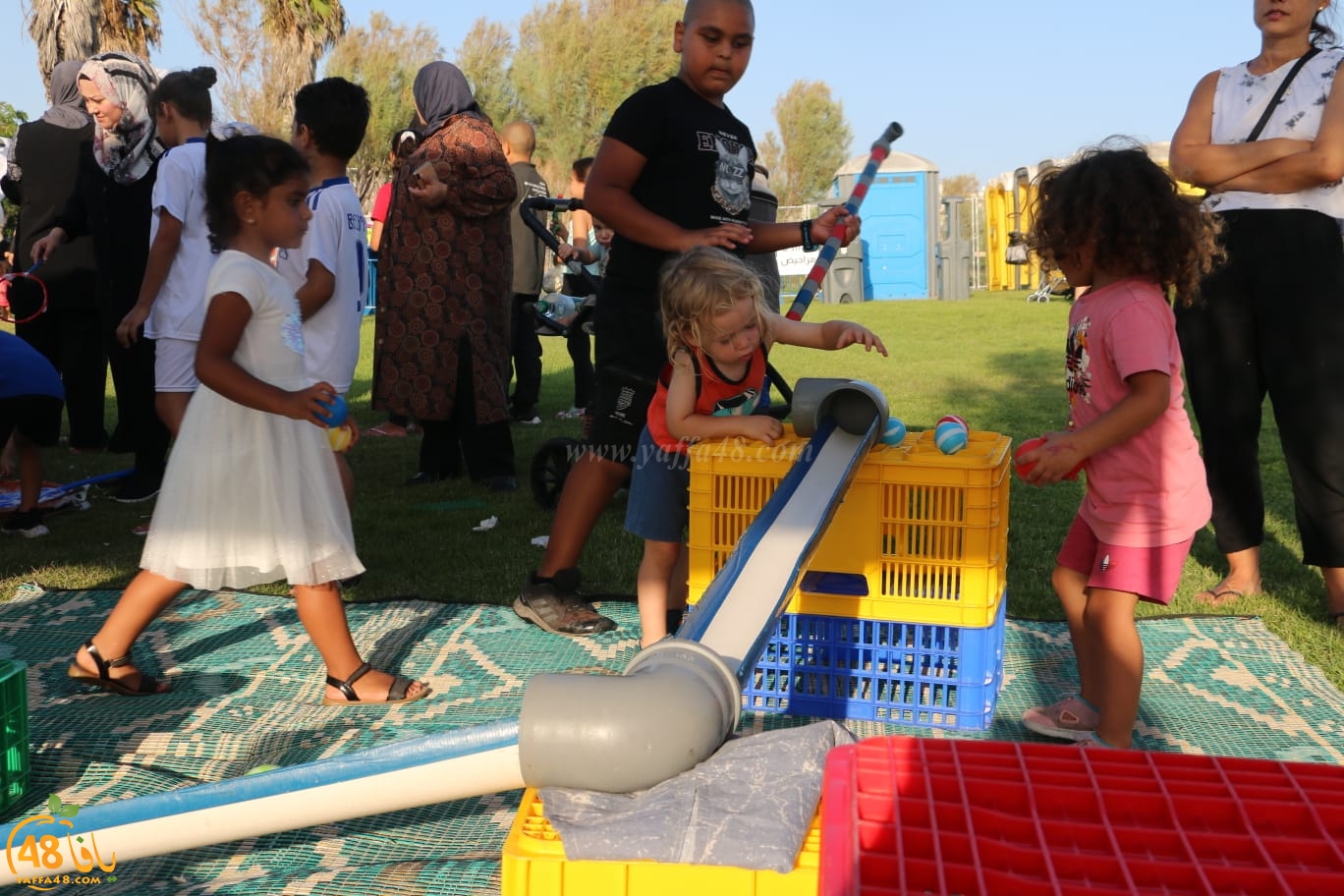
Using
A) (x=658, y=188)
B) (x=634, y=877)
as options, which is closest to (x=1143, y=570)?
(x=658, y=188)

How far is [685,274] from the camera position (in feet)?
11.0

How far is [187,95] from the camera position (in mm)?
5438

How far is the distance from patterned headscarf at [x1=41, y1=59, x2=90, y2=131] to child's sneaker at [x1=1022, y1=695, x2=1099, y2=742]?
6559 mm

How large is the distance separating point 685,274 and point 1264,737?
1958mm

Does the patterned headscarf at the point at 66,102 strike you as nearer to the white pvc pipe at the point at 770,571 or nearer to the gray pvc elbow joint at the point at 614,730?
the white pvc pipe at the point at 770,571

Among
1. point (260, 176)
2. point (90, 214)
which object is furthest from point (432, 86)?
point (260, 176)

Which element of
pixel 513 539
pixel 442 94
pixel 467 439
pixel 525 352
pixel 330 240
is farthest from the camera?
pixel 525 352

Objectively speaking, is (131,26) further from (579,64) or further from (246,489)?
(246,489)

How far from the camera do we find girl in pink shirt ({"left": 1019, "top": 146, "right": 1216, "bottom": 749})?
9.52 ft

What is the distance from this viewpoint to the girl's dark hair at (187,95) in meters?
5.44

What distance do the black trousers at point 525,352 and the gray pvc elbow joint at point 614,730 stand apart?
7980 millimetres

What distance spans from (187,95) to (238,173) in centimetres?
247

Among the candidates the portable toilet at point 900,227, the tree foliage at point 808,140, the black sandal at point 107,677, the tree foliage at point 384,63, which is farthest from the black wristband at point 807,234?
the tree foliage at point 808,140

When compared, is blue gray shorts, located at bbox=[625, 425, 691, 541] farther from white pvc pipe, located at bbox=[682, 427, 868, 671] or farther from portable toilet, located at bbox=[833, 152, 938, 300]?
portable toilet, located at bbox=[833, 152, 938, 300]
